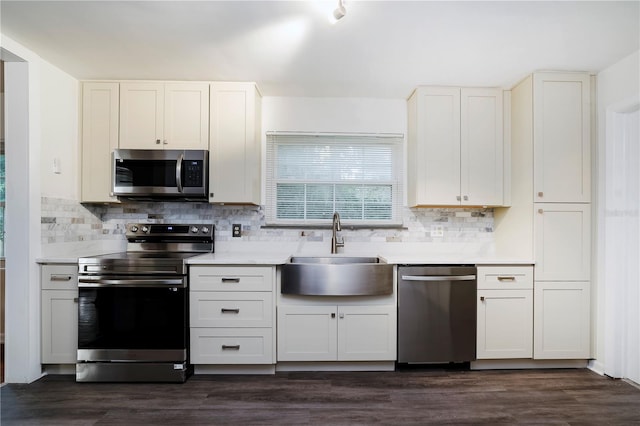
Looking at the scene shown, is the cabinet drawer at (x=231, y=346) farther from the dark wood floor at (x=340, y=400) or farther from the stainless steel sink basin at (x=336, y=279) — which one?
the stainless steel sink basin at (x=336, y=279)

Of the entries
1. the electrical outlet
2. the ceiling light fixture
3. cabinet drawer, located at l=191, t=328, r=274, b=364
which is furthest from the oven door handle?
the electrical outlet

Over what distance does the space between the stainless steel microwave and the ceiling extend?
→ 0.65 metres

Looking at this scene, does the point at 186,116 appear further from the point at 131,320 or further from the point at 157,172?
the point at 131,320

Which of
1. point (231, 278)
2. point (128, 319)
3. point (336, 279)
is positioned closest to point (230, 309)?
point (231, 278)

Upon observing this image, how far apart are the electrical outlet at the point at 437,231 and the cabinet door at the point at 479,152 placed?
377 mm

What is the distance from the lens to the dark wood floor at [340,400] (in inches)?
81.7

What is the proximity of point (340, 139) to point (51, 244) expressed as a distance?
2527 mm

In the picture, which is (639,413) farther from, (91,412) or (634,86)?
(91,412)

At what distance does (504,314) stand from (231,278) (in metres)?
2.12

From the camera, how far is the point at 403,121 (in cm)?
334

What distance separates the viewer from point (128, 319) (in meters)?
2.52

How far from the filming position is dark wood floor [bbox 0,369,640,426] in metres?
2.07

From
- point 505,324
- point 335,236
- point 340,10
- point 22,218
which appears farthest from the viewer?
point 335,236

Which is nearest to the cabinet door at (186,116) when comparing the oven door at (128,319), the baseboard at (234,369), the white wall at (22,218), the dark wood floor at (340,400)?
the white wall at (22,218)
